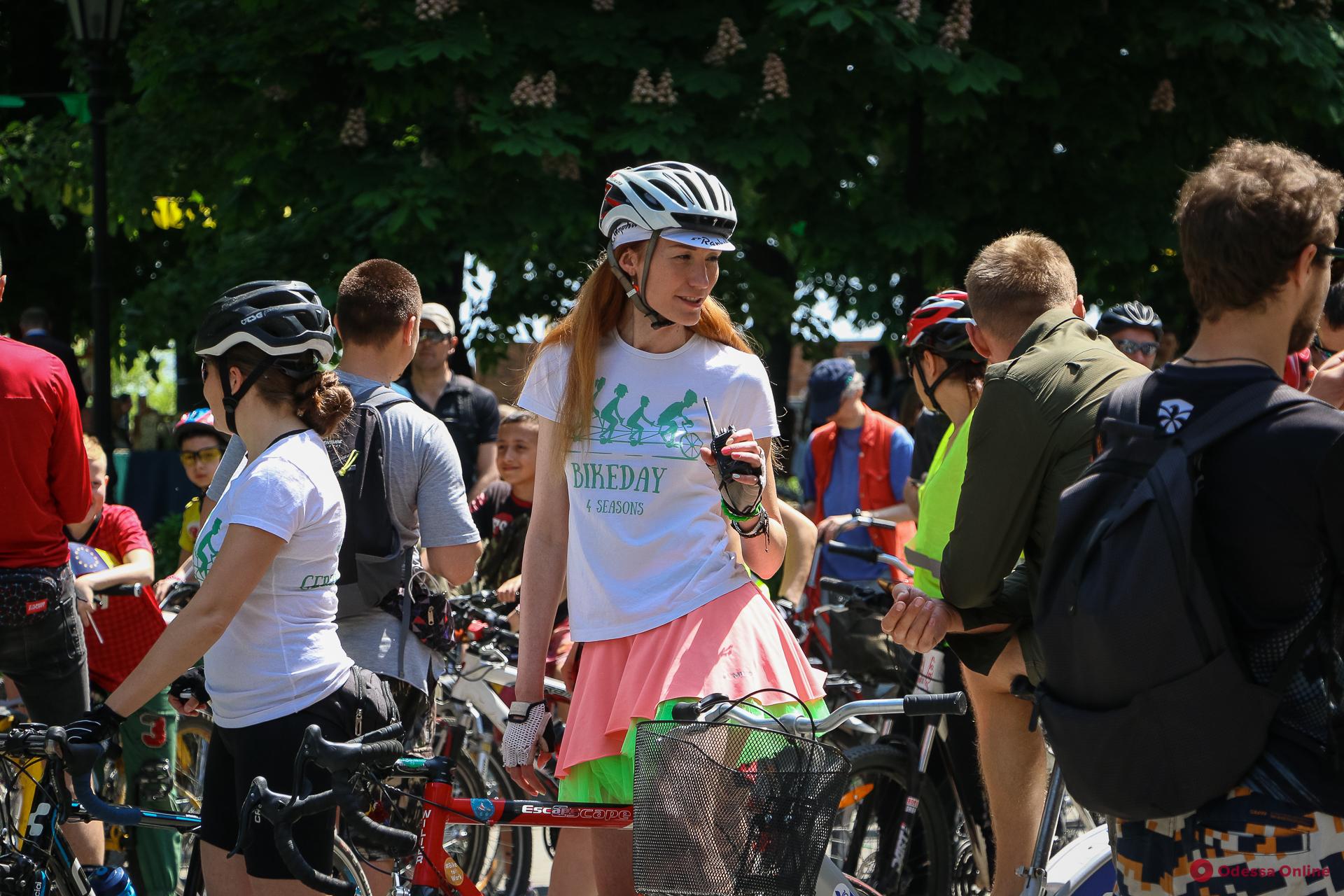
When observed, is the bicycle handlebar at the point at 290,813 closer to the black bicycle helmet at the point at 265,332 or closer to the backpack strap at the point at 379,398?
the black bicycle helmet at the point at 265,332

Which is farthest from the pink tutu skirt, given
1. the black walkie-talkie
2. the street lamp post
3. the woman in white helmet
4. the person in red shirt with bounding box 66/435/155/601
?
the street lamp post

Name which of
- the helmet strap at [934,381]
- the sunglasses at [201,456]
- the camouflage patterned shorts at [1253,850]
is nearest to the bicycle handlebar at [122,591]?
the sunglasses at [201,456]

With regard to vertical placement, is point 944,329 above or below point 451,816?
above

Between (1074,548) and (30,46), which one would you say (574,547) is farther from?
(30,46)

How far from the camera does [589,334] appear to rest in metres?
3.56

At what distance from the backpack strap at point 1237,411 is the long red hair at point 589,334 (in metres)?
1.47

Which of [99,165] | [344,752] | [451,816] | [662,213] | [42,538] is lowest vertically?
[451,816]

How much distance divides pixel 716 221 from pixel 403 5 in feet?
21.0

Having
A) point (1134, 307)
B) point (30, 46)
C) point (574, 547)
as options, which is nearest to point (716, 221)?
point (574, 547)

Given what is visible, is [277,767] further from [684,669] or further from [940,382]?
[940,382]

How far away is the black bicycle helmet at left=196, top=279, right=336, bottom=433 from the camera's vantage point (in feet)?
11.3

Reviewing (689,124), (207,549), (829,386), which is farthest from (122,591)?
(689,124)

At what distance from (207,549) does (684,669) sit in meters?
1.13

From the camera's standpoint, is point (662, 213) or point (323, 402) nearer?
point (662, 213)
